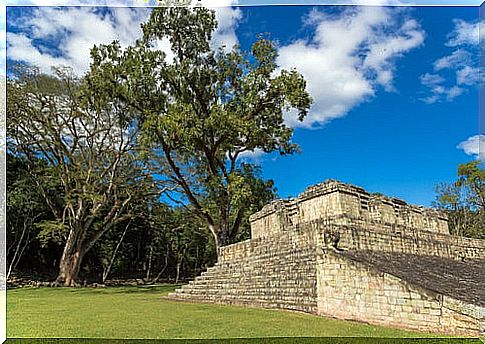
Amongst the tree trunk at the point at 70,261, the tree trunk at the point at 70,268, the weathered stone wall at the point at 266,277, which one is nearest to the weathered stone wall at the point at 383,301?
the weathered stone wall at the point at 266,277

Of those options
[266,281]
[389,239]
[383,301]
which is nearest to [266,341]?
[383,301]

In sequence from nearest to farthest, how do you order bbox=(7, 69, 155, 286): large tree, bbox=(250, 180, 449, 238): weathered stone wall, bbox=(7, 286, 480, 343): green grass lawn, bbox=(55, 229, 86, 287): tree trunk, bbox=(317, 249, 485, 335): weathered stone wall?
bbox=(317, 249, 485, 335): weathered stone wall < bbox=(7, 286, 480, 343): green grass lawn < bbox=(250, 180, 449, 238): weathered stone wall < bbox=(7, 69, 155, 286): large tree < bbox=(55, 229, 86, 287): tree trunk

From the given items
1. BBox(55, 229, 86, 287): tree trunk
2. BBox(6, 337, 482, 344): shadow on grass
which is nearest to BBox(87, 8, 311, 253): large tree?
BBox(55, 229, 86, 287): tree trunk

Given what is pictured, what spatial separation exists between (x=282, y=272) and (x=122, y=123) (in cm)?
1007

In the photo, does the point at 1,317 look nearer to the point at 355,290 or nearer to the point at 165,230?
the point at 355,290

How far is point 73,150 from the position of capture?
699 inches

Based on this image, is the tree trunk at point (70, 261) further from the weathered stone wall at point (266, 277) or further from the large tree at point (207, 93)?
the weathered stone wall at point (266, 277)

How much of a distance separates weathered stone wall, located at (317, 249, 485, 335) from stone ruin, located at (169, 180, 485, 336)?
0.01 meters

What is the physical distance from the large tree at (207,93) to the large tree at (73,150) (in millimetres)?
1997

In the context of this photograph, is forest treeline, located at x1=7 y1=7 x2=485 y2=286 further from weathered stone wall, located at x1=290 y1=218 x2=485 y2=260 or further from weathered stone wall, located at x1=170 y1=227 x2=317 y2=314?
weathered stone wall, located at x1=290 y1=218 x2=485 y2=260

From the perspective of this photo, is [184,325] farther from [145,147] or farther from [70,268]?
[70,268]

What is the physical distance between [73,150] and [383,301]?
14.7 meters

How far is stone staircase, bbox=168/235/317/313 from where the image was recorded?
7.73 m

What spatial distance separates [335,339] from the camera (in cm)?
488
